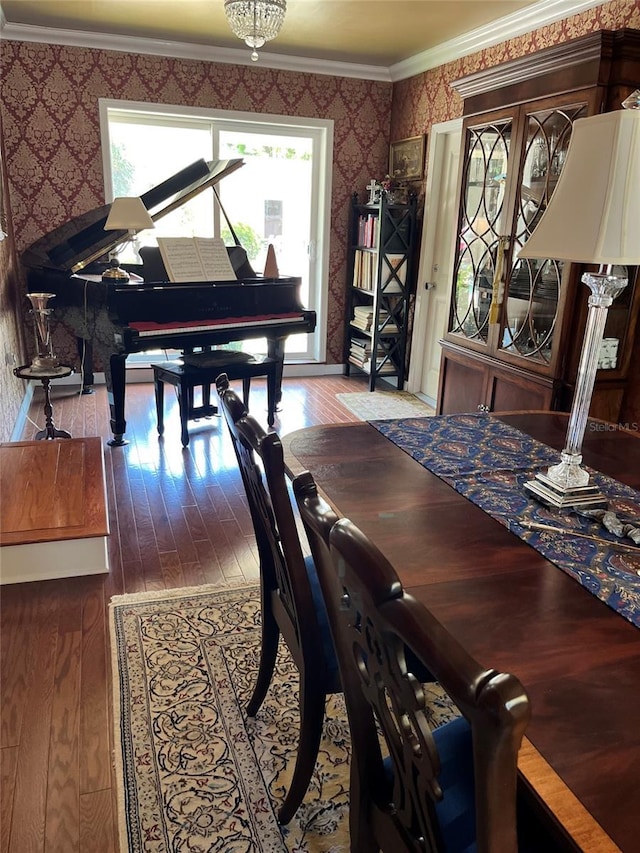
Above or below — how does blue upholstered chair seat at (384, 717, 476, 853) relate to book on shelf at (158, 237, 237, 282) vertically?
below

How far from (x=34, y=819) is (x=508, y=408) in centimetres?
269

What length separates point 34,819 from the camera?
154 centimetres

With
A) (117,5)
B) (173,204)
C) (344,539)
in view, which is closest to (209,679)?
(344,539)

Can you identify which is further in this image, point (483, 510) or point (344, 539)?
point (483, 510)

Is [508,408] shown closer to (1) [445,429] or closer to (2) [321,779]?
(1) [445,429]

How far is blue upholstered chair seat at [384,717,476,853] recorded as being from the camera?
0.95 metres

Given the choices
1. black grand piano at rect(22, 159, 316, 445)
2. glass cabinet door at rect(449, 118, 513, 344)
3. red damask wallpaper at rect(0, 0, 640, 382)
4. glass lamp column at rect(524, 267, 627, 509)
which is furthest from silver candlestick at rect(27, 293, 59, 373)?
glass lamp column at rect(524, 267, 627, 509)

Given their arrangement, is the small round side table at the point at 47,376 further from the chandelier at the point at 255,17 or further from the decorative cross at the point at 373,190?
the decorative cross at the point at 373,190

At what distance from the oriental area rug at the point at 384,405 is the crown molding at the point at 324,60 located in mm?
2478

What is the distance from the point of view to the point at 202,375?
391 centimetres

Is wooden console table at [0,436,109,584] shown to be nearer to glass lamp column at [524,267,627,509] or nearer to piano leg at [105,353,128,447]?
piano leg at [105,353,128,447]

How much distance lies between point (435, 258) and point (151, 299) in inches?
93.5

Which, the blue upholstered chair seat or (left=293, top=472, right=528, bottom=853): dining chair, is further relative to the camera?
the blue upholstered chair seat

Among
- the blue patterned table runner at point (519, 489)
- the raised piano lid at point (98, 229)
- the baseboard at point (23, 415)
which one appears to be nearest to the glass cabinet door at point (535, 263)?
the blue patterned table runner at point (519, 489)
